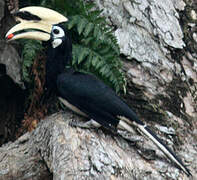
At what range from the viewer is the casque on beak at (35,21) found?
3.52m

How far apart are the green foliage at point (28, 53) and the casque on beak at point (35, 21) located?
0.44 meters

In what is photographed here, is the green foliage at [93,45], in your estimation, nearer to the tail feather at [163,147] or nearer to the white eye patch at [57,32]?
the white eye patch at [57,32]

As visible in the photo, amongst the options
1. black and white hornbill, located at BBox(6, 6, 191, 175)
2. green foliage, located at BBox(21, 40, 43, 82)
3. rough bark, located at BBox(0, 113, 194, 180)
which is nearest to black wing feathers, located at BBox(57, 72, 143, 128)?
black and white hornbill, located at BBox(6, 6, 191, 175)

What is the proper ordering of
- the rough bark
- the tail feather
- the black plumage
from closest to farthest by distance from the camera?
the rough bark → the tail feather → the black plumage

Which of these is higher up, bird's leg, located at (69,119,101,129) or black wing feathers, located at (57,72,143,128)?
black wing feathers, located at (57,72,143,128)

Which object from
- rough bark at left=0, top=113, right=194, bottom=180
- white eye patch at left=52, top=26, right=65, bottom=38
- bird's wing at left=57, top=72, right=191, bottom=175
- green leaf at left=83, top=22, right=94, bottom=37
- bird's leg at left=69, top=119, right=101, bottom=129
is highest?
white eye patch at left=52, top=26, right=65, bottom=38

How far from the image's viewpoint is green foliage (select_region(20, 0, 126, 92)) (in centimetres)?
407

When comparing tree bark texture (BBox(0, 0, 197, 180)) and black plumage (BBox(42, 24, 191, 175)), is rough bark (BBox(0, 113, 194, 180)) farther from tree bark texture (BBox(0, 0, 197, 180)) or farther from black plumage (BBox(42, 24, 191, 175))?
black plumage (BBox(42, 24, 191, 175))

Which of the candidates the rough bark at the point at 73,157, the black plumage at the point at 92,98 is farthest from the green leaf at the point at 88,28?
the rough bark at the point at 73,157

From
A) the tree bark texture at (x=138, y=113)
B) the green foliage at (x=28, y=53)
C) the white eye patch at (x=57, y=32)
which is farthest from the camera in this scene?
the green foliage at (x=28, y=53)

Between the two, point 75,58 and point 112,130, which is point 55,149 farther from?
point 75,58

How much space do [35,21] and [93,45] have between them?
783 mm

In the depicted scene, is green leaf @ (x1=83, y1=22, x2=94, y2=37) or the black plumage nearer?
the black plumage

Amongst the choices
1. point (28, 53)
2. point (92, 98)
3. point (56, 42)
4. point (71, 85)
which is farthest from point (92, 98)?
point (28, 53)
